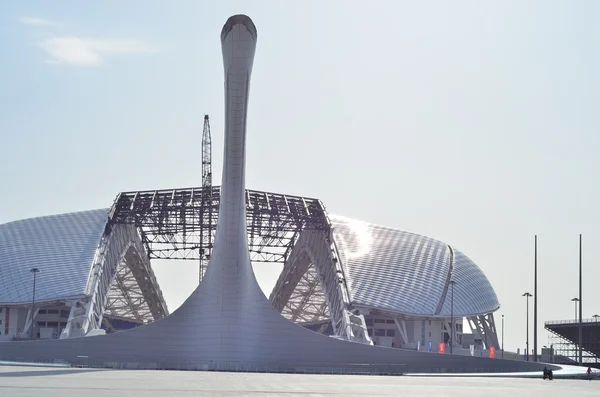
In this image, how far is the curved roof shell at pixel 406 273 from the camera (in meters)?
125

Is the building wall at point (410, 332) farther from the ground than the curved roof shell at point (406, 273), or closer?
closer

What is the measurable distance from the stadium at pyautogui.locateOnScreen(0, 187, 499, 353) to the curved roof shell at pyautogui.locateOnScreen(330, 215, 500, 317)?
160 mm

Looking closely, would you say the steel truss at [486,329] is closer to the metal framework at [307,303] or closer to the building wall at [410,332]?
the building wall at [410,332]

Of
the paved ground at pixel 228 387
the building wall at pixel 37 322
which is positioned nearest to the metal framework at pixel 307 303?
the building wall at pixel 37 322

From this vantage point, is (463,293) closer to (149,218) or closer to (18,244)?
(149,218)

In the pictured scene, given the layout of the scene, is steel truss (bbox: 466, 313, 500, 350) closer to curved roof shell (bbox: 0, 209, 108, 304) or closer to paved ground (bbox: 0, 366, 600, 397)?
curved roof shell (bbox: 0, 209, 108, 304)

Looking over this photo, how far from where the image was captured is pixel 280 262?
142625 millimetres

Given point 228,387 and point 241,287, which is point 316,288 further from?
point 228,387

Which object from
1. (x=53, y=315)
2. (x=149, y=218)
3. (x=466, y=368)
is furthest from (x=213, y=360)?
(x=53, y=315)

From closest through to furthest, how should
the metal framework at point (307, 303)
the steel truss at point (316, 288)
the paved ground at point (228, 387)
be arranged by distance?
the paved ground at point (228, 387) < the steel truss at point (316, 288) < the metal framework at point (307, 303)

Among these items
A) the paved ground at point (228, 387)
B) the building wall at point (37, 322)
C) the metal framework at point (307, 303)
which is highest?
the metal framework at point (307, 303)

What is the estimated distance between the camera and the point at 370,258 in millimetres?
130625

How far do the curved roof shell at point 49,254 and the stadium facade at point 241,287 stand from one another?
0.19 metres

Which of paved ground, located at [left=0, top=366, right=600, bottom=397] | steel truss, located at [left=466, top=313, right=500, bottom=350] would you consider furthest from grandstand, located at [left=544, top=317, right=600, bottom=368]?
paved ground, located at [left=0, top=366, right=600, bottom=397]
